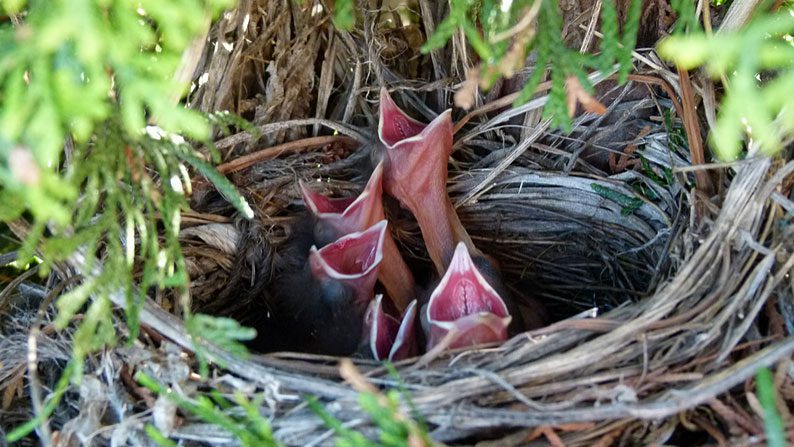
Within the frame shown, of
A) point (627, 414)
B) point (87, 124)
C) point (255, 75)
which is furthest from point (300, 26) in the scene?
point (627, 414)

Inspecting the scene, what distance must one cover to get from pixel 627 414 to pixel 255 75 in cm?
90

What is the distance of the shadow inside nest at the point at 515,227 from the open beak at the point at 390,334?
0.27 meters

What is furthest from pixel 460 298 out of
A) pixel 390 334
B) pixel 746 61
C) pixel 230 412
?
pixel 746 61

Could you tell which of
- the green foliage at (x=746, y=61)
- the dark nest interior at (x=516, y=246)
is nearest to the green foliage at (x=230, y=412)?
the dark nest interior at (x=516, y=246)

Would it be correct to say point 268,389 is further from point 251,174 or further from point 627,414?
point 251,174

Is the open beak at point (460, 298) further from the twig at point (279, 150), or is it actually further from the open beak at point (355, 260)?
the twig at point (279, 150)

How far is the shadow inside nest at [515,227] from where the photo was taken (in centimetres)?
137

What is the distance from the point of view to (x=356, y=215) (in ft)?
4.50

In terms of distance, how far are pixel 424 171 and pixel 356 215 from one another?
0.14m

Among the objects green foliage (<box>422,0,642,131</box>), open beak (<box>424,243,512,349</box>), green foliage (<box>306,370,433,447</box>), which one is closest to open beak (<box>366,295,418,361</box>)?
open beak (<box>424,243,512,349</box>)

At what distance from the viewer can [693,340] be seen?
924 millimetres

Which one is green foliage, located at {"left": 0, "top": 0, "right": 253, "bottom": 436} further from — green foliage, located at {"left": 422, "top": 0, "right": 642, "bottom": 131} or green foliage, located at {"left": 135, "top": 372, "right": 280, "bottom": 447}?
green foliage, located at {"left": 422, "top": 0, "right": 642, "bottom": 131}

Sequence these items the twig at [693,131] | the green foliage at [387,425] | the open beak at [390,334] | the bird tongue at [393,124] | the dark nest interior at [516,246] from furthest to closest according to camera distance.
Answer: the bird tongue at [393,124], the open beak at [390,334], the twig at [693,131], the dark nest interior at [516,246], the green foliage at [387,425]

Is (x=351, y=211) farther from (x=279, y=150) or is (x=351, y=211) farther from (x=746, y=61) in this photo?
(x=746, y=61)
